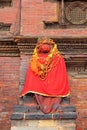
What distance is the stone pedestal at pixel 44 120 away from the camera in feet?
33.2

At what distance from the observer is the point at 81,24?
39.2 feet

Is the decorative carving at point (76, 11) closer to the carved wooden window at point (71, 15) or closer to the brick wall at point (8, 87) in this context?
the carved wooden window at point (71, 15)

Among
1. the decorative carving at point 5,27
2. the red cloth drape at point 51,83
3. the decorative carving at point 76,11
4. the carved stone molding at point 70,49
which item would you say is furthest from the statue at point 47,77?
the decorative carving at point 5,27

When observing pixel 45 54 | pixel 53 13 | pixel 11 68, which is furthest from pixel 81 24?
pixel 11 68

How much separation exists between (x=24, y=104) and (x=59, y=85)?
100cm

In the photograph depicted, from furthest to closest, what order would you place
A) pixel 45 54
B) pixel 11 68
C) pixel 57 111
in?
pixel 11 68 → pixel 45 54 → pixel 57 111

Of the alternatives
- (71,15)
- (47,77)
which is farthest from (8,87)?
(71,15)

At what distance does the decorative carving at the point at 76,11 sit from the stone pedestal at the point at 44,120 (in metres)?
3.03

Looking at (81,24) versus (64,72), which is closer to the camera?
(64,72)

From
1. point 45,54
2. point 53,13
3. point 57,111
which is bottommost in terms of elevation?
point 57,111

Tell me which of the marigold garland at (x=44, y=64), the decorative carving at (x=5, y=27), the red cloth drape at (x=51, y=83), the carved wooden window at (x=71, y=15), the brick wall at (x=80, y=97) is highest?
the carved wooden window at (x=71, y=15)

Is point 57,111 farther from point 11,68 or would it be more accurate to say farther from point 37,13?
point 37,13

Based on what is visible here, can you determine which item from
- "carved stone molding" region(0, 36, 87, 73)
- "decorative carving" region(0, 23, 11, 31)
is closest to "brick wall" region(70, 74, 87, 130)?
"carved stone molding" region(0, 36, 87, 73)

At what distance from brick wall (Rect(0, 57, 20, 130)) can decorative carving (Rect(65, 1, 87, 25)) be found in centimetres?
195
